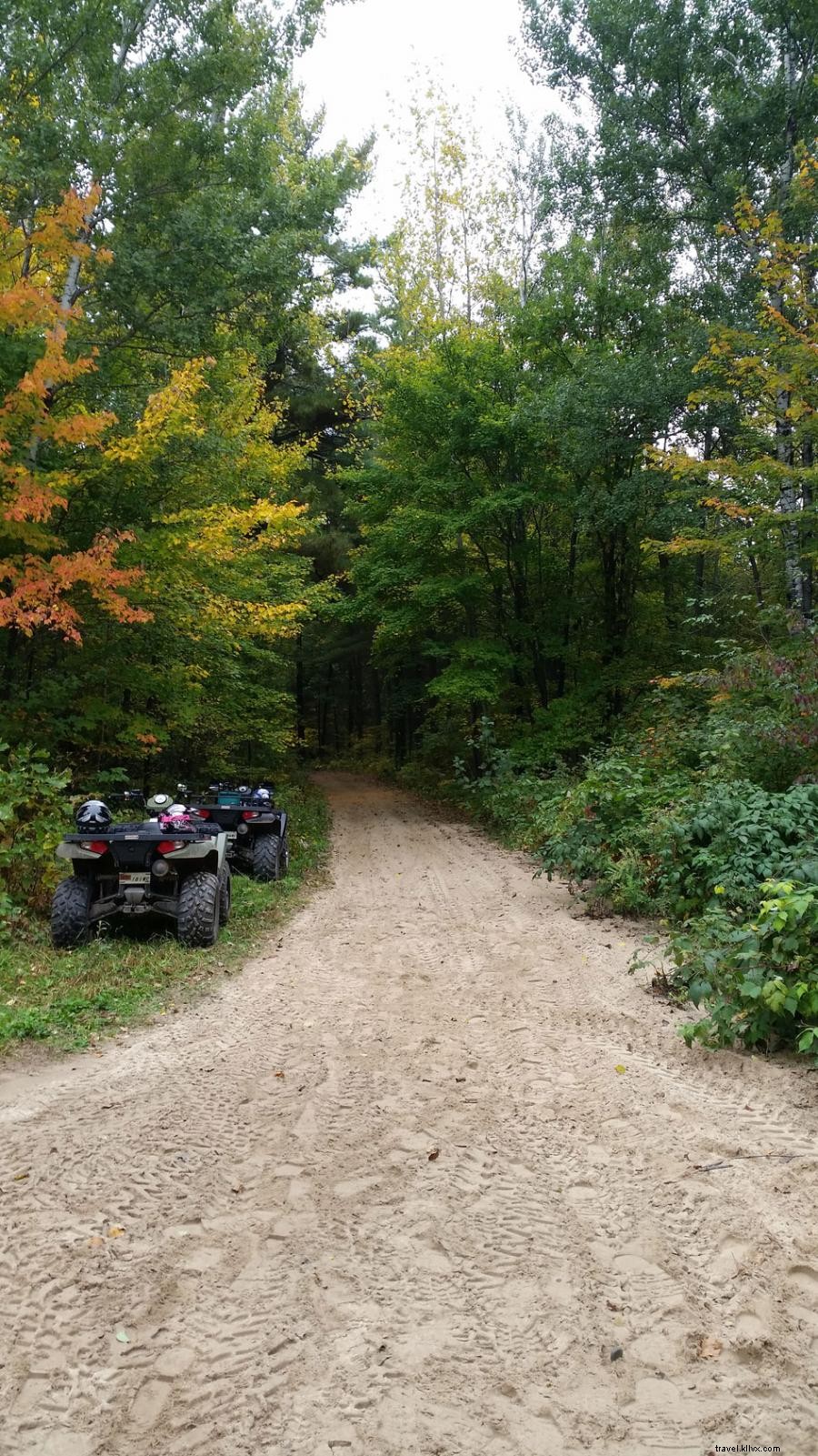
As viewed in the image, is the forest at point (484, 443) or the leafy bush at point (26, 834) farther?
the forest at point (484, 443)

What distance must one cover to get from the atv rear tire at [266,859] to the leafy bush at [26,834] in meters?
2.35

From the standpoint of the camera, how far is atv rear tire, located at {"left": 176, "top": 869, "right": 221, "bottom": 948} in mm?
6238

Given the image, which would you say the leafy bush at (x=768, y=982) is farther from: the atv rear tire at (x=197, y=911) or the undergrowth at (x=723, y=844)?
the atv rear tire at (x=197, y=911)

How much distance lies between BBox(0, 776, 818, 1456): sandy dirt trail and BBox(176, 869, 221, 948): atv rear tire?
1507 millimetres

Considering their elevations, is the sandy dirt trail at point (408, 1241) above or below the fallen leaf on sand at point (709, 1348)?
below

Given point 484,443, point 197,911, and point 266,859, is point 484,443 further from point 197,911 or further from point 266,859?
point 197,911

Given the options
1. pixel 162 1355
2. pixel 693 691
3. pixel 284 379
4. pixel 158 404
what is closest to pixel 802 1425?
pixel 162 1355

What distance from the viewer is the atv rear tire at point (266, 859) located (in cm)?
926

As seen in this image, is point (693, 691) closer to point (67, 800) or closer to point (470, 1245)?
point (67, 800)

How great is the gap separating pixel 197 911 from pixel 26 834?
2.22 metres

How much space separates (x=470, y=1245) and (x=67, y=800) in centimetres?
634

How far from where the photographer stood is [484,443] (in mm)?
14969

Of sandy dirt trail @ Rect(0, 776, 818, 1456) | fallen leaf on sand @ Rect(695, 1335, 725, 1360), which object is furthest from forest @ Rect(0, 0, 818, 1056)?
fallen leaf on sand @ Rect(695, 1335, 725, 1360)

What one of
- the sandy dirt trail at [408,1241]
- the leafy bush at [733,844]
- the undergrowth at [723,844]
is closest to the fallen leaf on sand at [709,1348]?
the sandy dirt trail at [408,1241]
